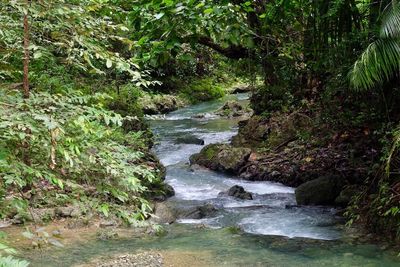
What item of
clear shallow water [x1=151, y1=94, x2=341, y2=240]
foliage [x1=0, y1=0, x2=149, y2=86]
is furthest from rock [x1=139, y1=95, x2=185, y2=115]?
foliage [x1=0, y1=0, x2=149, y2=86]

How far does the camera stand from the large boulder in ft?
33.6

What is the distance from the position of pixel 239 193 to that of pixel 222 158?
212 cm

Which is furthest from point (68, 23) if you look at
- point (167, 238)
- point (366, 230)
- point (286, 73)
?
point (286, 73)

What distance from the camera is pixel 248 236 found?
249 inches

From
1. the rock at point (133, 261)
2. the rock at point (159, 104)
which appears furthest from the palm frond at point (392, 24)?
the rock at point (159, 104)

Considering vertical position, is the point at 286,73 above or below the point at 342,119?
above

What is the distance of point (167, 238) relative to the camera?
6168 millimetres

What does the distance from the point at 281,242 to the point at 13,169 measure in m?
4.40

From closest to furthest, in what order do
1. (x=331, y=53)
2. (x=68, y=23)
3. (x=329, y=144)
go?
1. (x=68, y=23)
2. (x=331, y=53)
3. (x=329, y=144)

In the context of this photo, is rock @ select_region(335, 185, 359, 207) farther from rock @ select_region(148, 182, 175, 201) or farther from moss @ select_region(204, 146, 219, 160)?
moss @ select_region(204, 146, 219, 160)

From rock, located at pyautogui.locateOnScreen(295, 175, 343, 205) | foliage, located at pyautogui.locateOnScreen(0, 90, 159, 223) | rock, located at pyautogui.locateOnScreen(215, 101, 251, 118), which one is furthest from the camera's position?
rock, located at pyautogui.locateOnScreen(215, 101, 251, 118)

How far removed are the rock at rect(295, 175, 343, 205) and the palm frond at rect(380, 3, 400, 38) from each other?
3272mm

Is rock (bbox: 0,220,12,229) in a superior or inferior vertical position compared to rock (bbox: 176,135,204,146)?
inferior

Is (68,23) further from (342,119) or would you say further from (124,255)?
(342,119)
